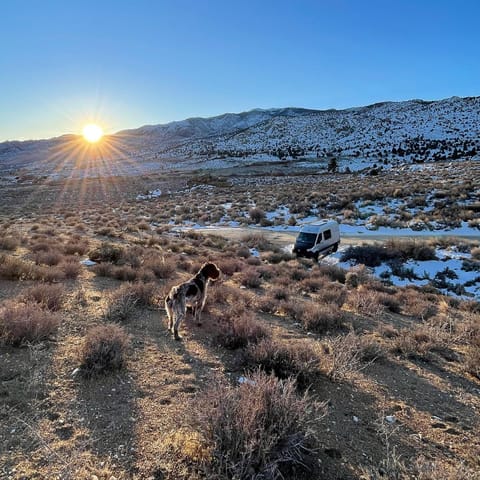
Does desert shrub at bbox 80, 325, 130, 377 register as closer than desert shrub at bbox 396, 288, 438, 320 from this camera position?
Yes

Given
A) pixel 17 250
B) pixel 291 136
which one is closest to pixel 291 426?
pixel 17 250

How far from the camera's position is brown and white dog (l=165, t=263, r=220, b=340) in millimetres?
6328

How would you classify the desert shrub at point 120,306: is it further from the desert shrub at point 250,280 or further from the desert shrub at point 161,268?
the desert shrub at point 250,280

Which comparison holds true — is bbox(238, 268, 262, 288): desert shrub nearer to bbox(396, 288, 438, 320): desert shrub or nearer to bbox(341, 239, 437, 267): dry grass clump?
bbox(396, 288, 438, 320): desert shrub

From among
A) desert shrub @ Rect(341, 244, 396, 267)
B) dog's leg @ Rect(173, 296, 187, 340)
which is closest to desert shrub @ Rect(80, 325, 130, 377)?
dog's leg @ Rect(173, 296, 187, 340)

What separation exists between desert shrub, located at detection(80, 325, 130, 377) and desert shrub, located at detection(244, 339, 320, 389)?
5.68 ft

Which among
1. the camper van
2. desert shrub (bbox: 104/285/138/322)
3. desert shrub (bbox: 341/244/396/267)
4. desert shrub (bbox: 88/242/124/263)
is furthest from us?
the camper van

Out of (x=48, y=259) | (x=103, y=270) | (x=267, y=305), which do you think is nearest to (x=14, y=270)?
(x=48, y=259)

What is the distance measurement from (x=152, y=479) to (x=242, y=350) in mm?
2656

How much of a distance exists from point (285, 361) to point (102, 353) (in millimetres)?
2414

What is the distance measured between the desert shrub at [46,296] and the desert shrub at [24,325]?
1039 millimetres

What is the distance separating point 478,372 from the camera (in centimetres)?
596

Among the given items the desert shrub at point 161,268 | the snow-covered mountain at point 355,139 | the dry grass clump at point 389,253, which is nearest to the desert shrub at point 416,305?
the dry grass clump at point 389,253

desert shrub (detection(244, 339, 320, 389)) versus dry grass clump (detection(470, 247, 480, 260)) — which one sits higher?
desert shrub (detection(244, 339, 320, 389))
